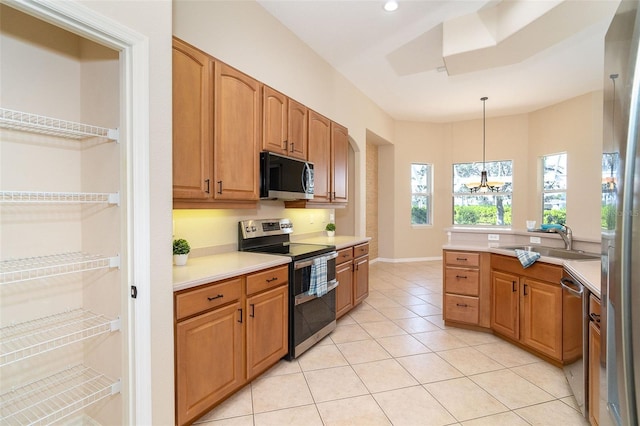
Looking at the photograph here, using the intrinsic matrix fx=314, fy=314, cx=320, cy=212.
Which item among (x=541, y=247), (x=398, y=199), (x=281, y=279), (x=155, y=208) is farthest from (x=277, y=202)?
(x=398, y=199)

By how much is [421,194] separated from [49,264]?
6888 mm

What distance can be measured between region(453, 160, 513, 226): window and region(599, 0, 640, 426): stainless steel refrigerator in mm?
6096

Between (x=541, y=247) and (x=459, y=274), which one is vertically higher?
(x=541, y=247)

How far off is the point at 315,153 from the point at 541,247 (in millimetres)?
2495

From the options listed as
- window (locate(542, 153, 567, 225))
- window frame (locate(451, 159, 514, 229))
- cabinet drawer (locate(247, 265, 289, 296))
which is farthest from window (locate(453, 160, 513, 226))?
cabinet drawer (locate(247, 265, 289, 296))

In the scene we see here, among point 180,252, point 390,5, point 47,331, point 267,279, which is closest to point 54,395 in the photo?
point 47,331

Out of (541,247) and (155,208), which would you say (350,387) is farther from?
(541,247)

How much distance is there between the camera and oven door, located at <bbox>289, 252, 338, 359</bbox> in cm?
256

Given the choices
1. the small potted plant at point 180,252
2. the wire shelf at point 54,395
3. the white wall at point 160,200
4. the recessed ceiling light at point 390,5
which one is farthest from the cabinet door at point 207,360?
the recessed ceiling light at point 390,5

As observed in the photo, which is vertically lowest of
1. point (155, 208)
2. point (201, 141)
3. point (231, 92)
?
point (155, 208)

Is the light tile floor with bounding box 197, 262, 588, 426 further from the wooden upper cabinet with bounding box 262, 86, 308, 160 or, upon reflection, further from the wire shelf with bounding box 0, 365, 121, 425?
the wooden upper cabinet with bounding box 262, 86, 308, 160

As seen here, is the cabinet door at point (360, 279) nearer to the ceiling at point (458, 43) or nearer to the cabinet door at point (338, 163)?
the cabinet door at point (338, 163)

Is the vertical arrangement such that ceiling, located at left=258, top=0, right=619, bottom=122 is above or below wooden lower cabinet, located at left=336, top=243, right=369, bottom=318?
above

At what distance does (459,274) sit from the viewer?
3316mm
